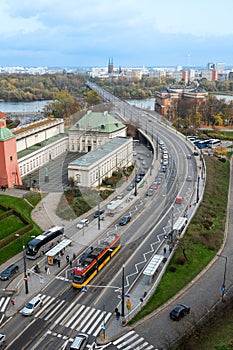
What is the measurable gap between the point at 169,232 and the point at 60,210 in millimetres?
11878

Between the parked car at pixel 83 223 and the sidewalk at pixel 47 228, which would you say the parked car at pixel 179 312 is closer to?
the sidewalk at pixel 47 228

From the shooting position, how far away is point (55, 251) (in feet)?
98.7

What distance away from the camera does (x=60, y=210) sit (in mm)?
39469

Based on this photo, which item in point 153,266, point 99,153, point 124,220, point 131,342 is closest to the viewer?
point 131,342

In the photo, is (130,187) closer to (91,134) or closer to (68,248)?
(68,248)

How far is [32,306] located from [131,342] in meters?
6.96

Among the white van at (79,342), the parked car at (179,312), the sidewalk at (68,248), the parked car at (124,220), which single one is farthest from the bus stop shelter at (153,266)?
the parked car at (124,220)

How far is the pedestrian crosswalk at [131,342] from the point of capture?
20.9 metres

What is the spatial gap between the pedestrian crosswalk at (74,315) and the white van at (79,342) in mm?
1074

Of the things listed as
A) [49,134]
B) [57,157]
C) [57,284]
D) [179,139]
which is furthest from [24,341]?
[179,139]

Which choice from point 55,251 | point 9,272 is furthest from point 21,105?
point 9,272

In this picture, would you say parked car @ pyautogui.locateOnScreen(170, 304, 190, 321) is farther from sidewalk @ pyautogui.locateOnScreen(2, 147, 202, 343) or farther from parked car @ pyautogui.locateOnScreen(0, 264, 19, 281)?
parked car @ pyautogui.locateOnScreen(0, 264, 19, 281)

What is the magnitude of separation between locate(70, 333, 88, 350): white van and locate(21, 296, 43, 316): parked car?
417cm

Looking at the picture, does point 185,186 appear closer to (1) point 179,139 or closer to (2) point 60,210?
(2) point 60,210
